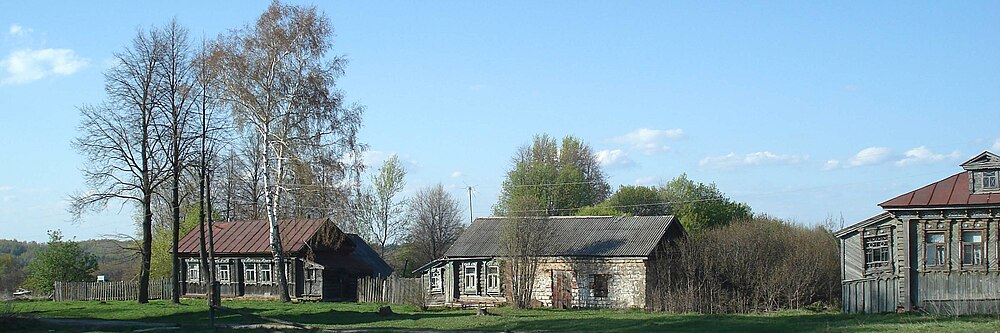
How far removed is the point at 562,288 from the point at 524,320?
1326 centimetres

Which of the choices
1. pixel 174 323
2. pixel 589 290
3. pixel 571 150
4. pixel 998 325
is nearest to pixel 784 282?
pixel 589 290

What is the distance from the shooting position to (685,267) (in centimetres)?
4250

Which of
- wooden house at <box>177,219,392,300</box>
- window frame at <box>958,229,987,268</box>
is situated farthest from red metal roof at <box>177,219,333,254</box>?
Result: window frame at <box>958,229,987,268</box>

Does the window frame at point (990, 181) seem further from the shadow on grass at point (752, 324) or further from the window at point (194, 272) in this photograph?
the window at point (194, 272)

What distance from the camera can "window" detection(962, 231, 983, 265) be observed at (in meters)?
32.8

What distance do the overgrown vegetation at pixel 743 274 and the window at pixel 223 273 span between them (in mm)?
22694

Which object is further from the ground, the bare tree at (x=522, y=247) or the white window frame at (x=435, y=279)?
the bare tree at (x=522, y=247)

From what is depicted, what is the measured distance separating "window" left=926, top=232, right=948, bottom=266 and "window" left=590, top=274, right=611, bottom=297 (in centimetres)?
1451

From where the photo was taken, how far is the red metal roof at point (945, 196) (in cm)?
3278

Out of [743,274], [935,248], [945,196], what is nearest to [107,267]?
[743,274]

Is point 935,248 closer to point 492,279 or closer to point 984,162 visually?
point 984,162

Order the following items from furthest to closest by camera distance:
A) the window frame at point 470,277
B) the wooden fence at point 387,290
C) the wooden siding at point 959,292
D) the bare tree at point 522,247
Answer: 1. the window frame at point 470,277
2. the wooden fence at point 387,290
3. the bare tree at point 522,247
4. the wooden siding at point 959,292

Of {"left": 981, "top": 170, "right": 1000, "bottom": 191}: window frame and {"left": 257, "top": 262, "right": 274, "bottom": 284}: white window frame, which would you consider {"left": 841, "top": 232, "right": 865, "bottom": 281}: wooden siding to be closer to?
{"left": 981, "top": 170, "right": 1000, "bottom": 191}: window frame

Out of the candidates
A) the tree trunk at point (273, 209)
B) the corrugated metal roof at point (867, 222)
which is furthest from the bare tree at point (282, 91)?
the corrugated metal roof at point (867, 222)
